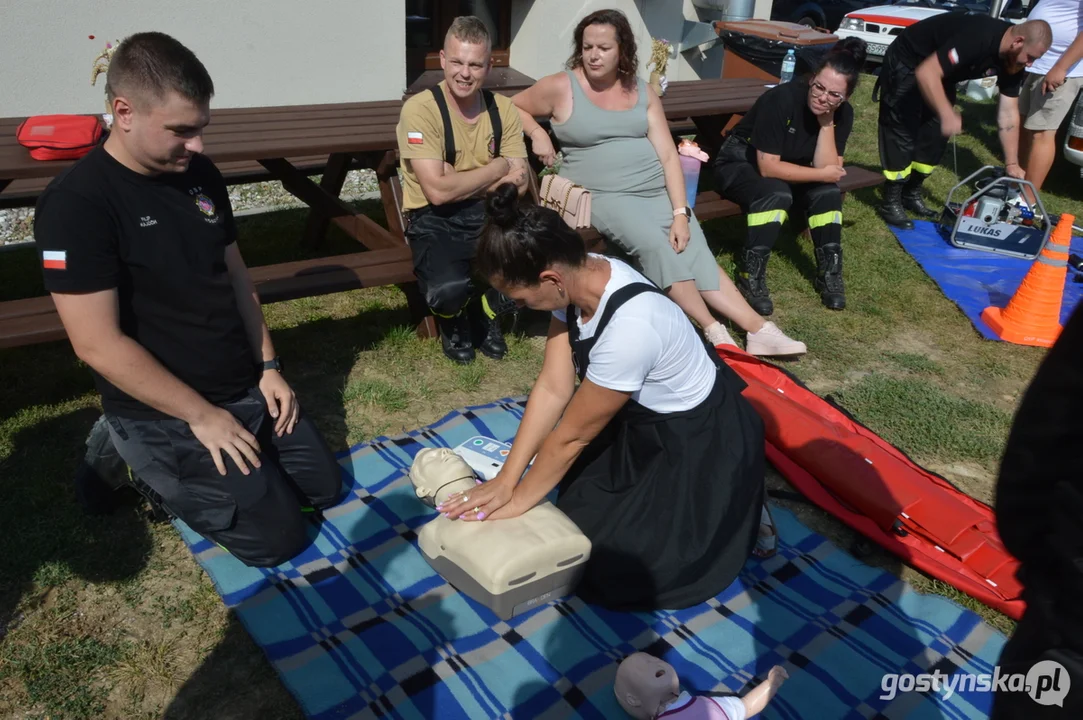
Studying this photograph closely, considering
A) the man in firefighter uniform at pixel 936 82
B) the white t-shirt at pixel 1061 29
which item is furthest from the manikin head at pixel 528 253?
the white t-shirt at pixel 1061 29

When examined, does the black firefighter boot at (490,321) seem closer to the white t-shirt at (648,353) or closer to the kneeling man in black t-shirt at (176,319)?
the kneeling man in black t-shirt at (176,319)

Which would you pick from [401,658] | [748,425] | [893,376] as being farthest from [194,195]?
[893,376]

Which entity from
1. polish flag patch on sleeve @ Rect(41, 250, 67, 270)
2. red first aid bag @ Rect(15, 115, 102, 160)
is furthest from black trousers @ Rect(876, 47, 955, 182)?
polish flag patch on sleeve @ Rect(41, 250, 67, 270)

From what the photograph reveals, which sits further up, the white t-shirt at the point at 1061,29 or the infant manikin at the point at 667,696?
the white t-shirt at the point at 1061,29

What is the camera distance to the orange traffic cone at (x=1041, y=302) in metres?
4.91

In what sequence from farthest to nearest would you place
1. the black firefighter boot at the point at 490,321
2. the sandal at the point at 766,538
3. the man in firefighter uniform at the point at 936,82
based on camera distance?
the man in firefighter uniform at the point at 936,82, the black firefighter boot at the point at 490,321, the sandal at the point at 766,538

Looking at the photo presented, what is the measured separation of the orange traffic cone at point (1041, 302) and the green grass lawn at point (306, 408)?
117 mm

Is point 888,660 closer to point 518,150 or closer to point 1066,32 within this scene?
point 518,150

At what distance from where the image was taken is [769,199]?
5020 mm

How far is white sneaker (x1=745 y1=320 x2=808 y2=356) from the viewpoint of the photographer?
4.47 m

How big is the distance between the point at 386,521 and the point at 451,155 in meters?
1.71

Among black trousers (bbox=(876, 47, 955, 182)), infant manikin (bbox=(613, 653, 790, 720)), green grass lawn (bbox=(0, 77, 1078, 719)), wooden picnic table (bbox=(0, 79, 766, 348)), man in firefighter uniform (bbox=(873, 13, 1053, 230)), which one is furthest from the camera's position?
black trousers (bbox=(876, 47, 955, 182))

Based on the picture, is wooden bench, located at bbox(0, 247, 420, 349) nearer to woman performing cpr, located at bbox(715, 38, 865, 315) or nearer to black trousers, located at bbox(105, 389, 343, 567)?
black trousers, located at bbox(105, 389, 343, 567)

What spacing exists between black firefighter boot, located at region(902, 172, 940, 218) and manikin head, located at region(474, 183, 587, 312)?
5364mm
